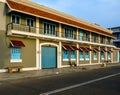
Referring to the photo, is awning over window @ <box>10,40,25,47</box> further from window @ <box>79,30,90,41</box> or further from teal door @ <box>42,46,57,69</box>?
window @ <box>79,30,90,41</box>

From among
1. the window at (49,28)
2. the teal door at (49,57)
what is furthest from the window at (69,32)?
the teal door at (49,57)

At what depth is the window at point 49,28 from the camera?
24684 millimetres

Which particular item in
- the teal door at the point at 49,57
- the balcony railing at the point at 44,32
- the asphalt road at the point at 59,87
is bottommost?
the asphalt road at the point at 59,87

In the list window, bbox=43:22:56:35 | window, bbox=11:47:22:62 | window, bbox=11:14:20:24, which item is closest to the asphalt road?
window, bbox=11:47:22:62

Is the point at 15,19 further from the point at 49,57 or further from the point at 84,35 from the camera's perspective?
the point at 84,35

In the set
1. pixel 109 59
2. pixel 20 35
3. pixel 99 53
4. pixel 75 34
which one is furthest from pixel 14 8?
pixel 109 59

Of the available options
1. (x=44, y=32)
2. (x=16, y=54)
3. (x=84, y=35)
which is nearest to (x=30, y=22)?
(x=44, y=32)

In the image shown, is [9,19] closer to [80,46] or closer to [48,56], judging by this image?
[48,56]

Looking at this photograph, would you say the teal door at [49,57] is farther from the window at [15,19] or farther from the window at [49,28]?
the window at [15,19]

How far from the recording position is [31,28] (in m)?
22.2

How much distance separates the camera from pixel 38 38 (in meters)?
23.0

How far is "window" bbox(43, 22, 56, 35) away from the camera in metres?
24.7

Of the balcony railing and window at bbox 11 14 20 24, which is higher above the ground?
window at bbox 11 14 20 24

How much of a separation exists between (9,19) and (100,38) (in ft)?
75.2
